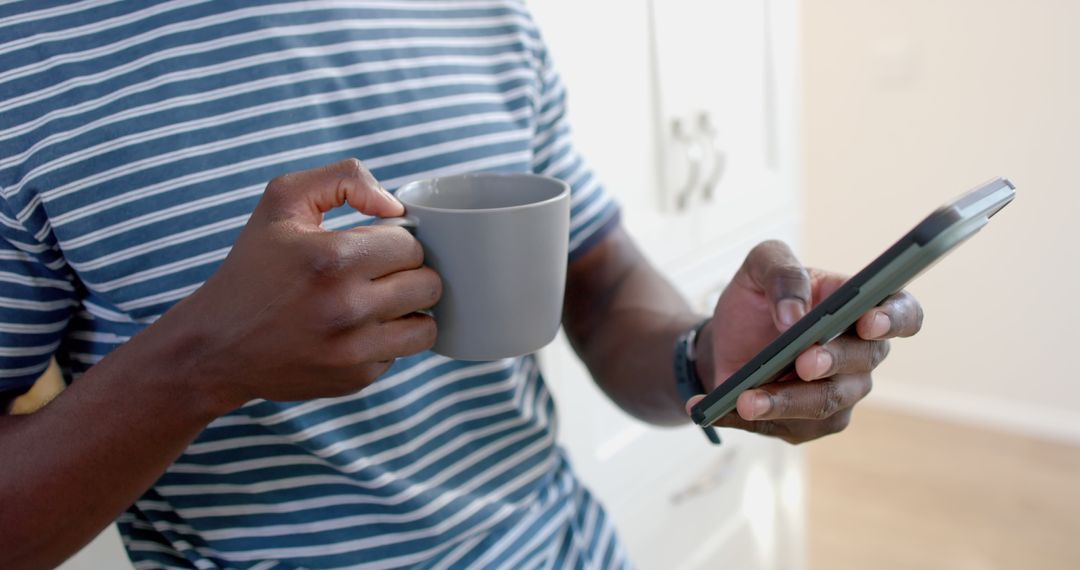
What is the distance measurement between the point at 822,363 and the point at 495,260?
0.19 metres

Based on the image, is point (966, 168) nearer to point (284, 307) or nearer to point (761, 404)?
point (761, 404)

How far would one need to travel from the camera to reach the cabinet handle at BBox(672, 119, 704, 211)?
129 centimetres

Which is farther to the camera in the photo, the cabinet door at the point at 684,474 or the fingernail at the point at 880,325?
the cabinet door at the point at 684,474

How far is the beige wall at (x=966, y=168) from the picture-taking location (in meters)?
2.20

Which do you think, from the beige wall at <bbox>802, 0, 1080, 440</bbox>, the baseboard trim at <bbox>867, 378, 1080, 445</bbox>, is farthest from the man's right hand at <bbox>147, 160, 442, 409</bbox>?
the baseboard trim at <bbox>867, 378, 1080, 445</bbox>

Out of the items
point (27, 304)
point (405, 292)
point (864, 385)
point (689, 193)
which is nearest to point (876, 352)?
point (864, 385)

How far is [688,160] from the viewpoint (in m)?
1.31

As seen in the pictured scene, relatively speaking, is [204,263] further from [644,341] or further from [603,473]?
[603,473]

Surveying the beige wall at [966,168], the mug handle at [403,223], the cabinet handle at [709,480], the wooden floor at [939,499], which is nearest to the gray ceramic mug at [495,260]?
the mug handle at [403,223]

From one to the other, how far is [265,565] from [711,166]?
0.96m

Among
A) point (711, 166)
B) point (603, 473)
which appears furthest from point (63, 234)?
point (711, 166)

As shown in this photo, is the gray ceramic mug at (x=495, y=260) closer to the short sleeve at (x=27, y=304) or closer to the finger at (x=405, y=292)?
the finger at (x=405, y=292)

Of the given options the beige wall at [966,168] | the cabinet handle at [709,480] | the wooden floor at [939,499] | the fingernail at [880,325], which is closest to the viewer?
the fingernail at [880,325]

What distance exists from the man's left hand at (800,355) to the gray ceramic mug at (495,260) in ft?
0.39
